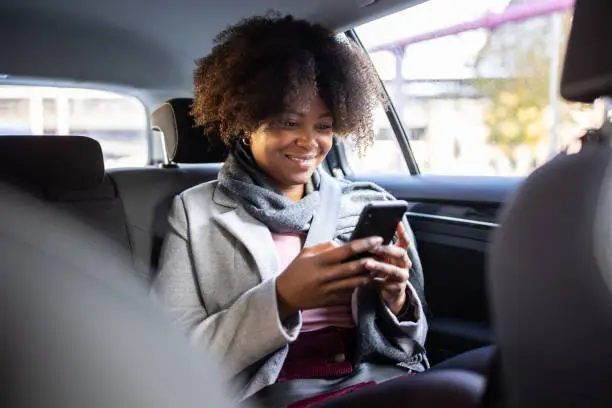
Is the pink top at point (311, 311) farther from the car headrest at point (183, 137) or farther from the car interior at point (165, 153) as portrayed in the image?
the car headrest at point (183, 137)

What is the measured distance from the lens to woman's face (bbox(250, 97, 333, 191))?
1.61m

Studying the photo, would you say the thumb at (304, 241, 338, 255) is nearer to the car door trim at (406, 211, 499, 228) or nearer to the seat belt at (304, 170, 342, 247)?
the seat belt at (304, 170, 342, 247)

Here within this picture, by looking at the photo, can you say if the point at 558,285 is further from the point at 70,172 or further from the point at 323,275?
the point at 70,172

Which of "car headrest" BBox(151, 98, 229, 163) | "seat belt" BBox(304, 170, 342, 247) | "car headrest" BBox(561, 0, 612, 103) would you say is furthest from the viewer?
"car headrest" BBox(151, 98, 229, 163)

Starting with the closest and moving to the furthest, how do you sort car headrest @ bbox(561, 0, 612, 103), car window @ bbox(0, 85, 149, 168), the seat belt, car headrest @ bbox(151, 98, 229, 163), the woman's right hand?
1. car headrest @ bbox(561, 0, 612, 103)
2. the woman's right hand
3. the seat belt
4. car headrest @ bbox(151, 98, 229, 163)
5. car window @ bbox(0, 85, 149, 168)

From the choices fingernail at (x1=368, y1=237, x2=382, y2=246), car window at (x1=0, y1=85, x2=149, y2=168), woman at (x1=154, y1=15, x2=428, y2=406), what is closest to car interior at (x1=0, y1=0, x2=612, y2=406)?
car window at (x1=0, y1=85, x2=149, y2=168)

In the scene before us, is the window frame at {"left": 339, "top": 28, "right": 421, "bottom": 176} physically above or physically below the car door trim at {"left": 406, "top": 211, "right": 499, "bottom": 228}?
above

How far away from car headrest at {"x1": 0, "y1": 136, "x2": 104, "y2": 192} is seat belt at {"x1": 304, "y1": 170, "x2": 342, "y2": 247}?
0.69 meters

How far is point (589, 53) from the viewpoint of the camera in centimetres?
79

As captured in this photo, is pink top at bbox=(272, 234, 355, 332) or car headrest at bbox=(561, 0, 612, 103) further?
pink top at bbox=(272, 234, 355, 332)

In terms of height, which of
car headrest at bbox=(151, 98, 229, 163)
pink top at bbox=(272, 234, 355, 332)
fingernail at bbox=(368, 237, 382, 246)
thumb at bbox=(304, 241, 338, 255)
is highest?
car headrest at bbox=(151, 98, 229, 163)

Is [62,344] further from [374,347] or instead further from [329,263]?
[374,347]

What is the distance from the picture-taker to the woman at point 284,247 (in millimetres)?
1370

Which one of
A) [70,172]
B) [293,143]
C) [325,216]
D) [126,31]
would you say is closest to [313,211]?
[325,216]
